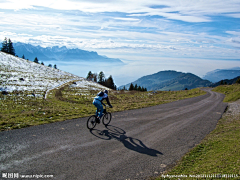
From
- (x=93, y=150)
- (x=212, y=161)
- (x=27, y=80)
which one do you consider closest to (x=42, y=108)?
(x=93, y=150)

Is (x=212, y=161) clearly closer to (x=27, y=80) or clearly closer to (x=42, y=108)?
(x=42, y=108)

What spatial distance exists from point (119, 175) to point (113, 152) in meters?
1.96

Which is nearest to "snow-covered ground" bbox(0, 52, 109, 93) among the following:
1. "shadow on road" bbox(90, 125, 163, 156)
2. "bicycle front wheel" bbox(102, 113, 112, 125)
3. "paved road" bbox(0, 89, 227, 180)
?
"bicycle front wheel" bbox(102, 113, 112, 125)

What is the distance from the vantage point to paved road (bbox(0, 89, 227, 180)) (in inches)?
260

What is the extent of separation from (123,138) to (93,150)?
262 centimetres

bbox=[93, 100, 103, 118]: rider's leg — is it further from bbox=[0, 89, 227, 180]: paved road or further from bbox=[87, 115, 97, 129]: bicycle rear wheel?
bbox=[0, 89, 227, 180]: paved road

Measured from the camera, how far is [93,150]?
8.49 m

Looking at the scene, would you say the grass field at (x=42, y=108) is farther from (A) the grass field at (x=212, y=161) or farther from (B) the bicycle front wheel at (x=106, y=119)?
(A) the grass field at (x=212, y=161)

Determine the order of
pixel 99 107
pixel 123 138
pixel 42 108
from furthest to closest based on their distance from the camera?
pixel 42 108 < pixel 99 107 < pixel 123 138

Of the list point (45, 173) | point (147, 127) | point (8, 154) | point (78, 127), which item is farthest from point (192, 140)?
point (8, 154)

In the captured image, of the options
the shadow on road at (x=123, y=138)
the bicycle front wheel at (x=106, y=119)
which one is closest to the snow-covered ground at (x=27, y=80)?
the bicycle front wheel at (x=106, y=119)

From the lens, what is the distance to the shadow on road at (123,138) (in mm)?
9028

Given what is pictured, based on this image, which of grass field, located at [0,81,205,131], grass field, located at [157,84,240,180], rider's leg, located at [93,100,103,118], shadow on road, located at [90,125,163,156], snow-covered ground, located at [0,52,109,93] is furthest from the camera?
snow-covered ground, located at [0,52,109,93]

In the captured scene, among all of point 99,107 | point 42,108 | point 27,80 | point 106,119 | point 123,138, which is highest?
point 27,80
